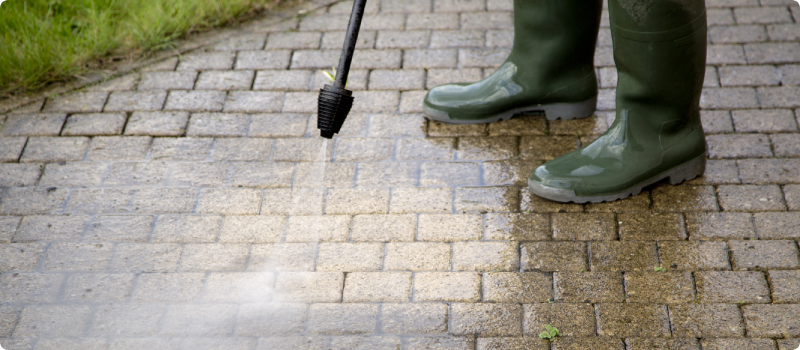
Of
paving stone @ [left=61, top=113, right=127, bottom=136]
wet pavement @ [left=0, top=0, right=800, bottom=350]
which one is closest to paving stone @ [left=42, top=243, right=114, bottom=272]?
wet pavement @ [left=0, top=0, right=800, bottom=350]

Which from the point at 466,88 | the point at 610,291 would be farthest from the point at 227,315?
the point at 466,88

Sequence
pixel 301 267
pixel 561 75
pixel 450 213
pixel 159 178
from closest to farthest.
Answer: pixel 301 267, pixel 450 213, pixel 159 178, pixel 561 75

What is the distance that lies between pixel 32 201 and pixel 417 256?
1.65 m

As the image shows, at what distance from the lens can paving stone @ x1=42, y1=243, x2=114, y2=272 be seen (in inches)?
101

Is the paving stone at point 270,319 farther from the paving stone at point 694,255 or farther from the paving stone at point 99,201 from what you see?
the paving stone at point 694,255

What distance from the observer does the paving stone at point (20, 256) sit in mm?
2562

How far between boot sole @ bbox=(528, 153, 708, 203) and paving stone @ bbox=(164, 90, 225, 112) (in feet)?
5.42

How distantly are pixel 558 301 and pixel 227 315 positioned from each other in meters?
1.11

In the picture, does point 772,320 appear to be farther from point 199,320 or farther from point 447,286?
point 199,320

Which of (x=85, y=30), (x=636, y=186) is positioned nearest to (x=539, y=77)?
(x=636, y=186)

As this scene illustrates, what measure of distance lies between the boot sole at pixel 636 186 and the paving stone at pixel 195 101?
165cm

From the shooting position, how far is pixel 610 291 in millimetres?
2338

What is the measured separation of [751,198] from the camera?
2711 mm

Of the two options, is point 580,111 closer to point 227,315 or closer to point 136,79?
point 227,315
